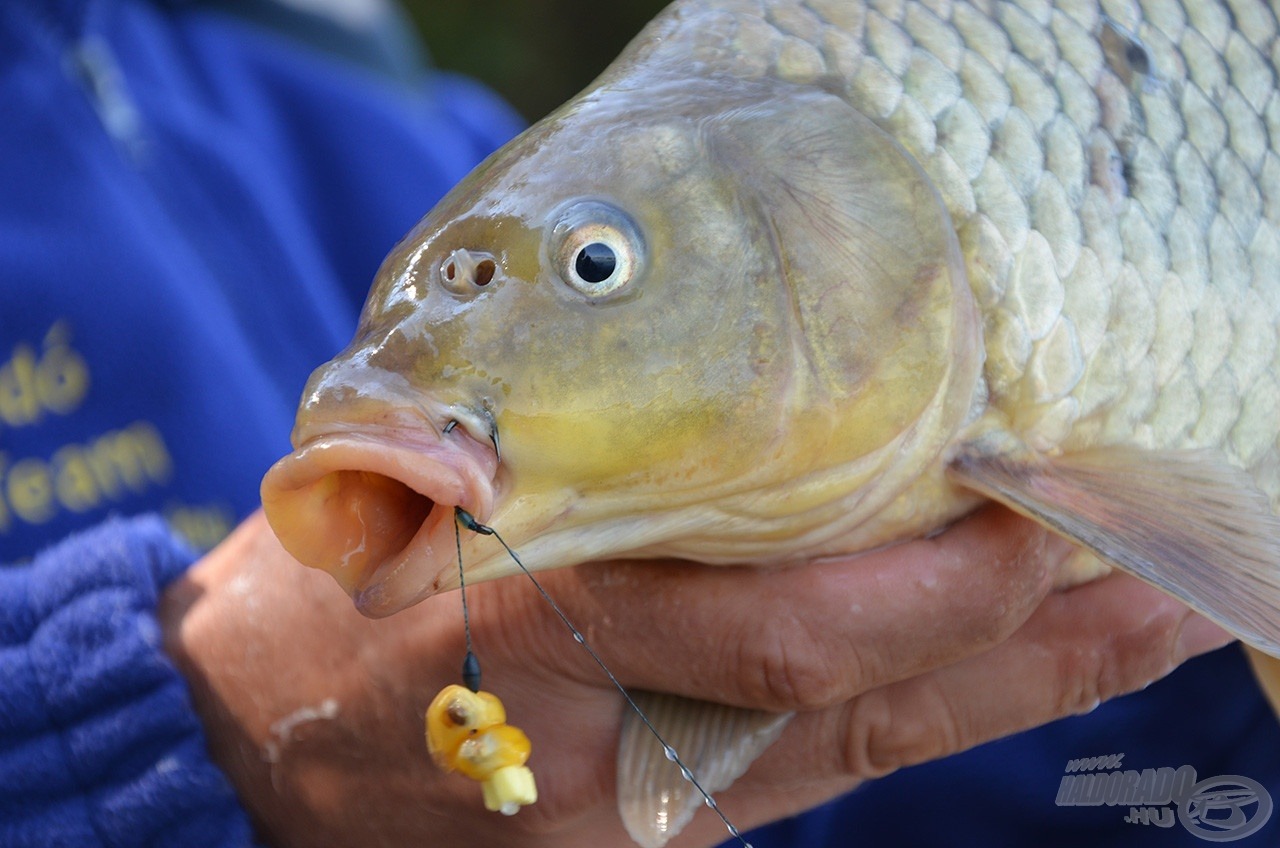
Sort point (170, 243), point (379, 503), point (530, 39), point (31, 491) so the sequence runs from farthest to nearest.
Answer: point (530, 39)
point (170, 243)
point (31, 491)
point (379, 503)

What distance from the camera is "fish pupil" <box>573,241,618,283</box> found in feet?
2.43

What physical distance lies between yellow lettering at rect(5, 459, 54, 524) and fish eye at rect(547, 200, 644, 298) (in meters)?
0.87

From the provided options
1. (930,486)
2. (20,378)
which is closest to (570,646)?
(930,486)

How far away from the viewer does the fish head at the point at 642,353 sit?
68cm

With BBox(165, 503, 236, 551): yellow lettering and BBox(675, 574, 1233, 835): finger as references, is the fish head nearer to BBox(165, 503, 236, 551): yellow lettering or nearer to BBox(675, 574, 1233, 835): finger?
BBox(675, 574, 1233, 835): finger

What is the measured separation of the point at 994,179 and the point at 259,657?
0.60m

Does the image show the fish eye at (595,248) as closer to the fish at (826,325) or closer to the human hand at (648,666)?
the fish at (826,325)

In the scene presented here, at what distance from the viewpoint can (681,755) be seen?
851mm

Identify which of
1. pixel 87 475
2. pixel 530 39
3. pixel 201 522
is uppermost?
pixel 87 475

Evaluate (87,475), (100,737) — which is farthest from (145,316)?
(100,737)

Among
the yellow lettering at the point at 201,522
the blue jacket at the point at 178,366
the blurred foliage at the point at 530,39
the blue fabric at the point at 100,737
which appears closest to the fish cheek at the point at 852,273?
the blue jacket at the point at 178,366

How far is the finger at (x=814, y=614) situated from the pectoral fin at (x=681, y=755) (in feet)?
0.07

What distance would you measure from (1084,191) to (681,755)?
433mm

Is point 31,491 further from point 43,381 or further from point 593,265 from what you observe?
point 593,265
